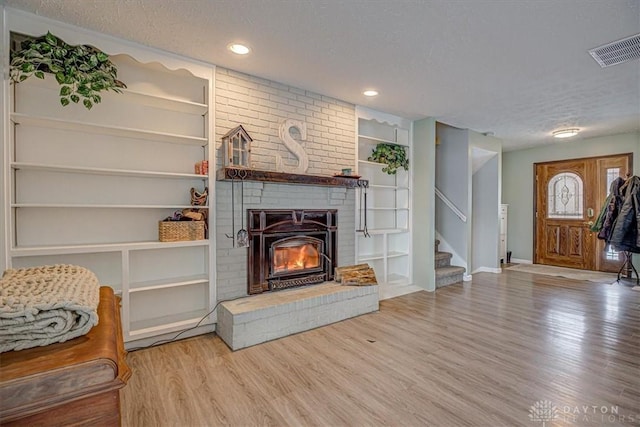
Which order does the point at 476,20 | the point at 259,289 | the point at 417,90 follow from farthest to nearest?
the point at 417,90
the point at 259,289
the point at 476,20

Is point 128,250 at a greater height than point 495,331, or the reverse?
point 128,250

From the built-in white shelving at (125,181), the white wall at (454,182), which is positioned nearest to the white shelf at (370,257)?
the white wall at (454,182)

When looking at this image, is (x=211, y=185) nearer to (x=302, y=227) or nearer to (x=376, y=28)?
(x=302, y=227)

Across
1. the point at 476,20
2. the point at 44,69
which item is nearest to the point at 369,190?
the point at 476,20

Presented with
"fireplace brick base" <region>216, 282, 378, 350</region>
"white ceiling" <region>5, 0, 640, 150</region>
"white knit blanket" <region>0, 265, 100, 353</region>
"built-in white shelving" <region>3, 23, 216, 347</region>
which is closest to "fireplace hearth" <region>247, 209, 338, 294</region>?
"fireplace brick base" <region>216, 282, 378, 350</region>

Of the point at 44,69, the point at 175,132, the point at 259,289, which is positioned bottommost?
the point at 259,289

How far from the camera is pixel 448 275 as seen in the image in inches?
194

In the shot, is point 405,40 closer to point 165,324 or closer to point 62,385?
point 62,385

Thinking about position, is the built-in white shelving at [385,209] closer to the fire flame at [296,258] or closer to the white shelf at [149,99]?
the fire flame at [296,258]

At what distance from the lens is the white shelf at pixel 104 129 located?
2.28 m

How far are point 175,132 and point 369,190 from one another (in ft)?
8.65

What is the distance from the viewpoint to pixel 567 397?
1971 mm

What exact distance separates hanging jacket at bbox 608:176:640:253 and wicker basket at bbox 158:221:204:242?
19.4 ft

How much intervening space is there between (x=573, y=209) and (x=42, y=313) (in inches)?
310
